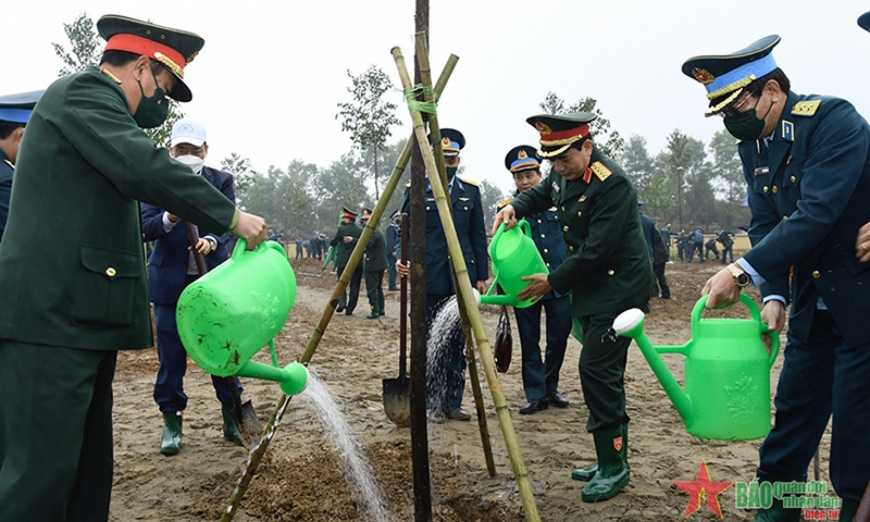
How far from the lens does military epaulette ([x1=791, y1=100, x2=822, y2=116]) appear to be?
2508 millimetres

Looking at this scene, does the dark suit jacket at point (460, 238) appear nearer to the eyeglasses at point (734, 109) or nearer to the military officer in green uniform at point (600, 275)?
the military officer in green uniform at point (600, 275)

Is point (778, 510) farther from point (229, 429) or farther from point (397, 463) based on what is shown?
point (229, 429)

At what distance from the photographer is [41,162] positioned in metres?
2.07

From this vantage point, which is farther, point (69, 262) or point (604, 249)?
point (604, 249)

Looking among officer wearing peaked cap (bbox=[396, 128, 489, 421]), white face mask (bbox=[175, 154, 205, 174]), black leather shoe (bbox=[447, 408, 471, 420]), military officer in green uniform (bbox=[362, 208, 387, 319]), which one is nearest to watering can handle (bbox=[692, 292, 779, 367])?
officer wearing peaked cap (bbox=[396, 128, 489, 421])

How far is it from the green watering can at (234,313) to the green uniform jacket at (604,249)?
1590 mm

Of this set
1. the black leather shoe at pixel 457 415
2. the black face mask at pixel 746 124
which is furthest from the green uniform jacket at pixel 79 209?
the black leather shoe at pixel 457 415

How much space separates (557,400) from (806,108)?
3209 mm

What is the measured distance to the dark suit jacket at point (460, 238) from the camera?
4.88 m

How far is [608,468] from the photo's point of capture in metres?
3.29

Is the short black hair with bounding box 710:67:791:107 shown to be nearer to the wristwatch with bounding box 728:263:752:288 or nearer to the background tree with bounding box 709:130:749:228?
the wristwatch with bounding box 728:263:752:288

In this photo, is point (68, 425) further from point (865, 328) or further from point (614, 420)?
point (865, 328)

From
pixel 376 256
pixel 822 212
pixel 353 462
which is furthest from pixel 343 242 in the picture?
pixel 822 212

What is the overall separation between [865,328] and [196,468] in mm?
3441
